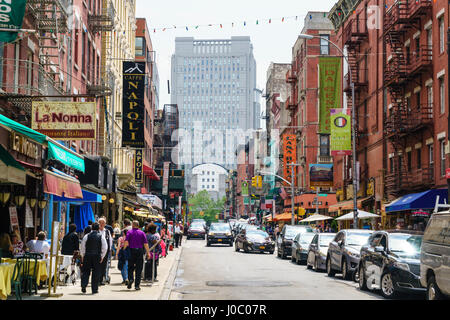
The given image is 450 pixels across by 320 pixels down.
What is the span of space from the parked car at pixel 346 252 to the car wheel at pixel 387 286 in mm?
4919

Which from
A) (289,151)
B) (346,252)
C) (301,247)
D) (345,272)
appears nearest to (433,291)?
(346,252)

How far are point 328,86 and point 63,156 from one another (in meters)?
28.7

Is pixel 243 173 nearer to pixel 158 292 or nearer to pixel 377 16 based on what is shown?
pixel 377 16

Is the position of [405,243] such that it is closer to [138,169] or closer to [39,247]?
[39,247]

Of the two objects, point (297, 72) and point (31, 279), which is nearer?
point (31, 279)

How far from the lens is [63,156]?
1817 cm

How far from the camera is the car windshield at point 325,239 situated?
26453 mm

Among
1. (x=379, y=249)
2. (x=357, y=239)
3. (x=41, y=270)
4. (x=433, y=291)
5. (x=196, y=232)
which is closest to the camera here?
(x=433, y=291)

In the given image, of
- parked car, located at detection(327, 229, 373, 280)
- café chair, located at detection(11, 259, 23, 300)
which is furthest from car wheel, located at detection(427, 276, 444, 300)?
café chair, located at detection(11, 259, 23, 300)

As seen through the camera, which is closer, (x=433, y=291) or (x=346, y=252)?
(x=433, y=291)

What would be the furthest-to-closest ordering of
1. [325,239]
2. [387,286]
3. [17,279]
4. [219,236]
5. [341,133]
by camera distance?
[219,236], [341,133], [325,239], [387,286], [17,279]

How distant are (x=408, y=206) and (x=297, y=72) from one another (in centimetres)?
4884

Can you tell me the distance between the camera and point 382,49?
42.2 m

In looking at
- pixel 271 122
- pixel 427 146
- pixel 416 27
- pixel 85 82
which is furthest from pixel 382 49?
pixel 271 122
